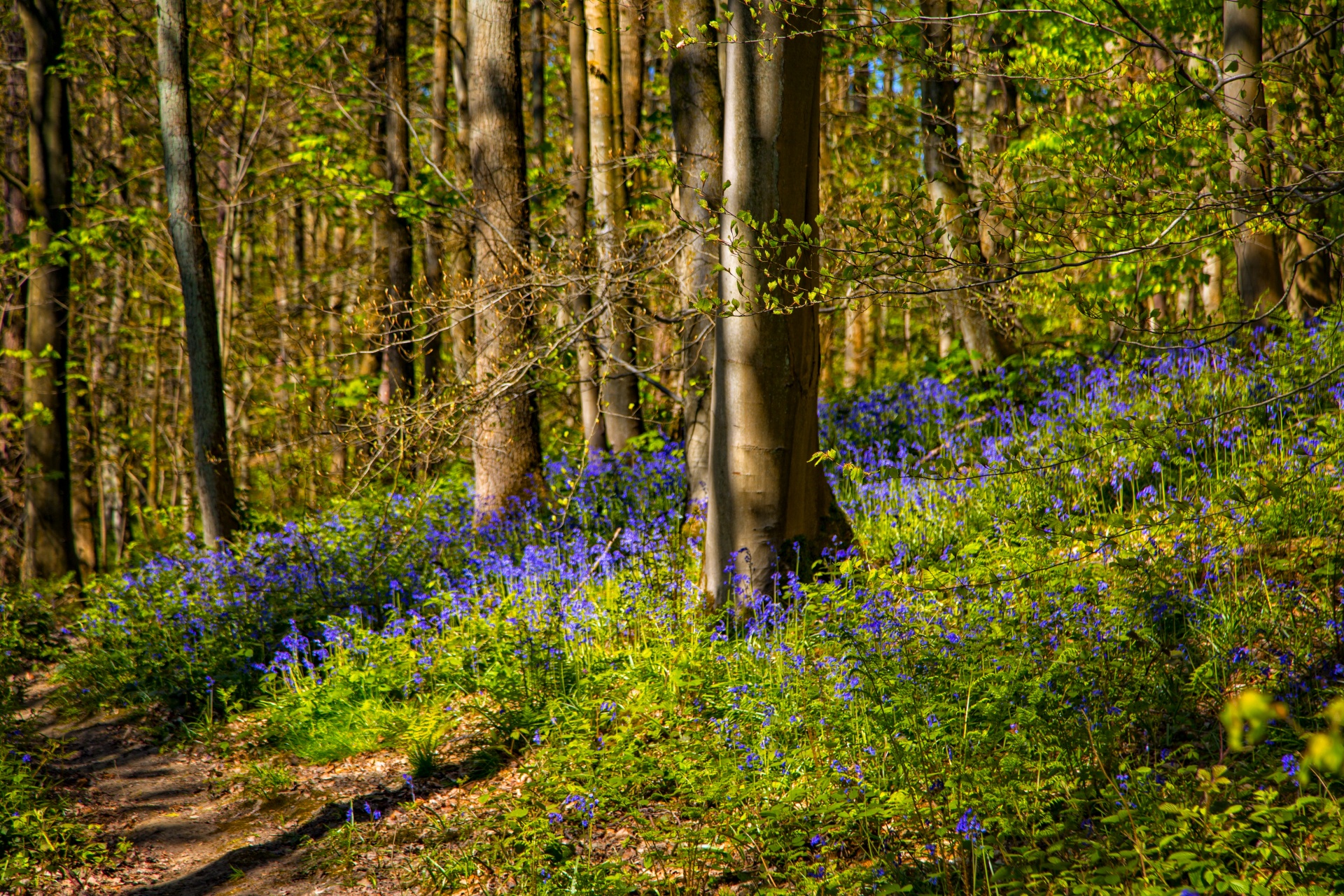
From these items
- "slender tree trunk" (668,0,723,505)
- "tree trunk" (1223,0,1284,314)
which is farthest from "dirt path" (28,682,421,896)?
"tree trunk" (1223,0,1284,314)

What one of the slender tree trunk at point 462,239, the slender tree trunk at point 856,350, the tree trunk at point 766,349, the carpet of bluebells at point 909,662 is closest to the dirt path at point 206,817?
the carpet of bluebells at point 909,662

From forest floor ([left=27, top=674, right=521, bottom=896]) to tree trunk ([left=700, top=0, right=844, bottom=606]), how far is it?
1.74 meters

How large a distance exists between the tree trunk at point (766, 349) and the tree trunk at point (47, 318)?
29.9 ft

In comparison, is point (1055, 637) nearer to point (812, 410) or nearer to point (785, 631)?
point (785, 631)

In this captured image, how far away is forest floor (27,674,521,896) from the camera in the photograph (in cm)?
398

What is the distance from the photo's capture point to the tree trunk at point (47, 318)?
418 inches

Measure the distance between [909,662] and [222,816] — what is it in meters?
3.57

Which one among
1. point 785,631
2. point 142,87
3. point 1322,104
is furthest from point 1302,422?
point 142,87

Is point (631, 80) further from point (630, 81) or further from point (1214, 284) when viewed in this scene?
point (1214, 284)

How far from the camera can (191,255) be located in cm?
866

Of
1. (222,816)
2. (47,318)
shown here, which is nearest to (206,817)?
(222,816)

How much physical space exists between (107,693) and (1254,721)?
25.7ft

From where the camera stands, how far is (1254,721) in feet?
3.02

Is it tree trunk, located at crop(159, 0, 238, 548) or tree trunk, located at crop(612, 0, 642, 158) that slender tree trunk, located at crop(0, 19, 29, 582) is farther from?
tree trunk, located at crop(612, 0, 642, 158)
